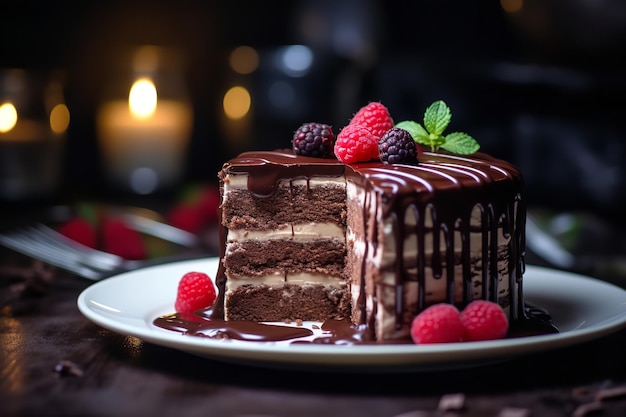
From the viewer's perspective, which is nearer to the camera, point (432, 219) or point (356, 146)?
→ point (432, 219)

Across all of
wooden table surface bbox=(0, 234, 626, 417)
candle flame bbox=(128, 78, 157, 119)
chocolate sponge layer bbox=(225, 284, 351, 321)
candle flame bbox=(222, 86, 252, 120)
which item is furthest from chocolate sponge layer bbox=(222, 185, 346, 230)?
candle flame bbox=(128, 78, 157, 119)

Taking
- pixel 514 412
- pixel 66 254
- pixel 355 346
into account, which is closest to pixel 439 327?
pixel 355 346

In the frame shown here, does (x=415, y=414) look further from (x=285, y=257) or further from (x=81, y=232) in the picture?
(x=81, y=232)

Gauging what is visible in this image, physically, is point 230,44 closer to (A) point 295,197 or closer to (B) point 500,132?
(B) point 500,132

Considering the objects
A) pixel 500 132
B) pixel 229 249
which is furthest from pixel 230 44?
pixel 229 249

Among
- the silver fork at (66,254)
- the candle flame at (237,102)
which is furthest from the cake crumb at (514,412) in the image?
the candle flame at (237,102)

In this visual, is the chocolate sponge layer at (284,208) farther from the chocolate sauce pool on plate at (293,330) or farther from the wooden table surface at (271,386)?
the wooden table surface at (271,386)

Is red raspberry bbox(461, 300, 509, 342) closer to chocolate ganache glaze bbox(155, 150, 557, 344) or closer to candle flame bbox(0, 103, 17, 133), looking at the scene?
chocolate ganache glaze bbox(155, 150, 557, 344)
